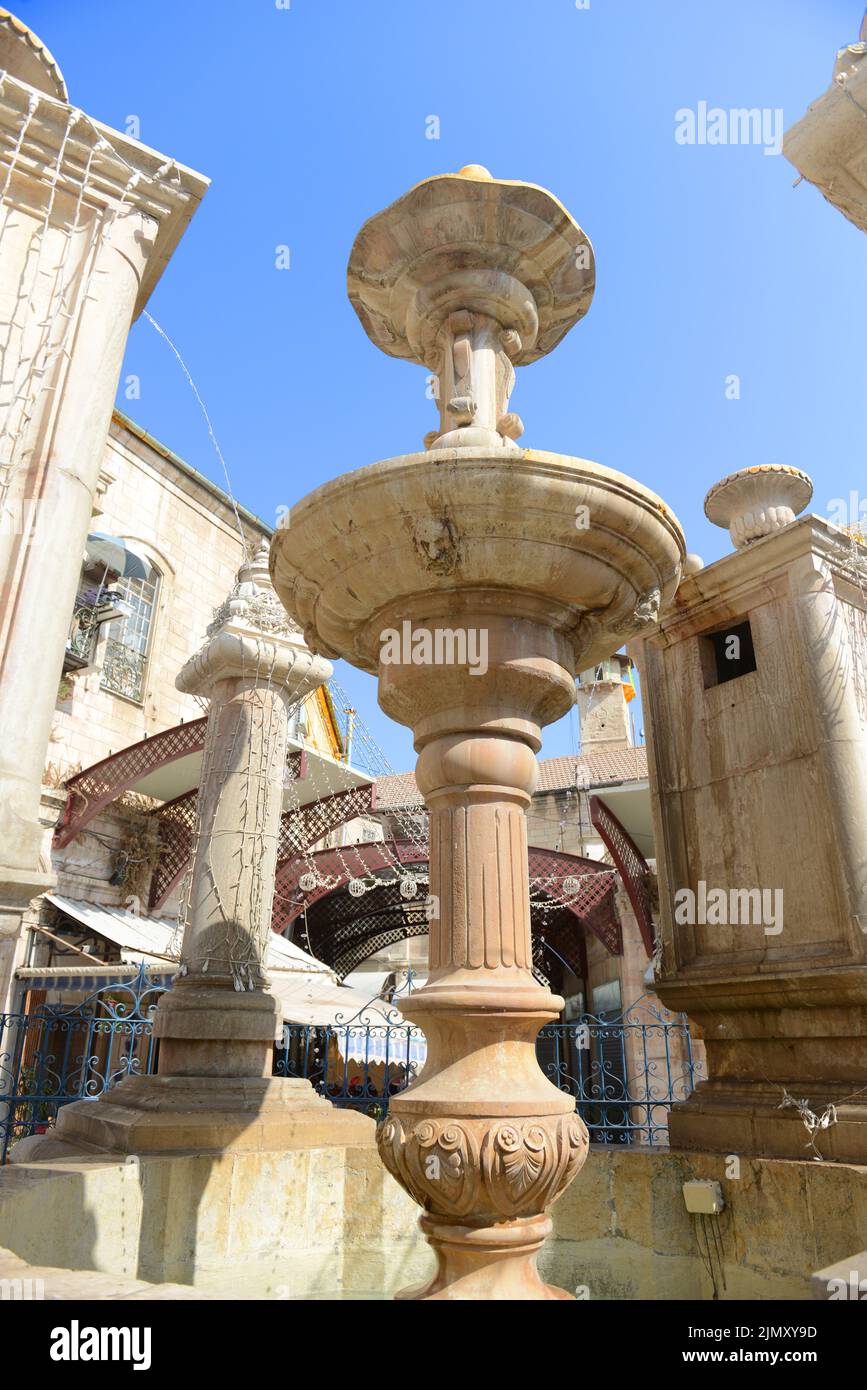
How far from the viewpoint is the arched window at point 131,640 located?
44.6 feet

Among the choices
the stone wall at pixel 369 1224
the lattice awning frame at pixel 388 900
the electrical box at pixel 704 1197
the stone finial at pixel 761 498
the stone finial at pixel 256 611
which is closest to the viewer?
the stone wall at pixel 369 1224

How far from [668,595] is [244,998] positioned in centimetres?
316

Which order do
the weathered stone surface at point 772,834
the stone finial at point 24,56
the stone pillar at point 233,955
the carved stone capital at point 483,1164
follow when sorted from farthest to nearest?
the stone pillar at point 233,955 → the stone finial at point 24,56 → the weathered stone surface at point 772,834 → the carved stone capital at point 483,1164

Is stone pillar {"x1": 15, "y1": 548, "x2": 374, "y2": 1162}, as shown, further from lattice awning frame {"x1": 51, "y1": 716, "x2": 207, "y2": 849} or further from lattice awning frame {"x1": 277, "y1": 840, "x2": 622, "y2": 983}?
lattice awning frame {"x1": 277, "y1": 840, "x2": 622, "y2": 983}

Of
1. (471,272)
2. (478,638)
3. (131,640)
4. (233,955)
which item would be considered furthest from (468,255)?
(131,640)

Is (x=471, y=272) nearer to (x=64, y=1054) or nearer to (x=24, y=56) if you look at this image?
(x=24, y=56)

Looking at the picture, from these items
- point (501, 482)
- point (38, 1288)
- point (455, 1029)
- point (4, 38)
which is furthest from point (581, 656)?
point (4, 38)

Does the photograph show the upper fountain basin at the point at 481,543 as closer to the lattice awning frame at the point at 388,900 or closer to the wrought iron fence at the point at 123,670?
the lattice awning frame at the point at 388,900

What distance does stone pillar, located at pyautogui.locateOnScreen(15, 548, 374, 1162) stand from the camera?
4.19 m

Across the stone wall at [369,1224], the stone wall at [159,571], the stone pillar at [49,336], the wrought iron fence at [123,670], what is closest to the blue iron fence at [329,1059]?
the stone wall at [369,1224]

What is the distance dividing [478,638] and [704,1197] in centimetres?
248

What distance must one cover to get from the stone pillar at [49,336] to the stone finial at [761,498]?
3187 mm

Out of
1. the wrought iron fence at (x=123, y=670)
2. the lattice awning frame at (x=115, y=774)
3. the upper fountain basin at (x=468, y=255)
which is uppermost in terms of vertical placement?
the wrought iron fence at (x=123, y=670)

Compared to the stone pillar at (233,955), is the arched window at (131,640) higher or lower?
higher
